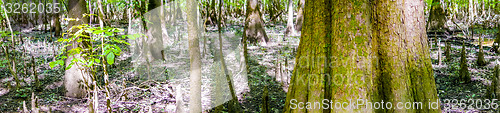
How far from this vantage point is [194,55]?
133 inches

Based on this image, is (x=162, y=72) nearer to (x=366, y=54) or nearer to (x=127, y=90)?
(x=127, y=90)

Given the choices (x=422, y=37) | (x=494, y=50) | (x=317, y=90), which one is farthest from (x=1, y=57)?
(x=494, y=50)

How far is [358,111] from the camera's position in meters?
2.46

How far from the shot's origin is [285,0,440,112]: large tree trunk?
2.38 meters

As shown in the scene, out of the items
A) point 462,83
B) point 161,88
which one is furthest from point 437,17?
point 161,88

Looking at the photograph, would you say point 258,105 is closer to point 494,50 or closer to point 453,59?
point 453,59

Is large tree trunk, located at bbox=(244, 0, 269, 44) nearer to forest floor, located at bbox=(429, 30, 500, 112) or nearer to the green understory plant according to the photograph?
forest floor, located at bbox=(429, 30, 500, 112)

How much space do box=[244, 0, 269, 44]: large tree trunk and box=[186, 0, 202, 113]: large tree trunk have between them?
17.9ft

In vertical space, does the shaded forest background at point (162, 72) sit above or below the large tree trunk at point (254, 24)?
below

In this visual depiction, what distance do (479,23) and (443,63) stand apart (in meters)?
9.25

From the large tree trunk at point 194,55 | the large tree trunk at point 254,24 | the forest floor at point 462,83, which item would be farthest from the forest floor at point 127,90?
the forest floor at point 462,83

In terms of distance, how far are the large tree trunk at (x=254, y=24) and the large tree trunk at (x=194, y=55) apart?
215 inches

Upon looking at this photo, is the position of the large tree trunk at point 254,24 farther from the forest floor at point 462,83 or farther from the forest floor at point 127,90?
the forest floor at point 462,83

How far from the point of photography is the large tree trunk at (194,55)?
10.8ft
